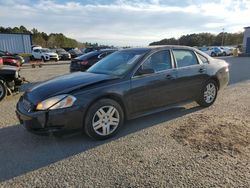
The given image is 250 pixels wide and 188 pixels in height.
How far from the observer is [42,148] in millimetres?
3684

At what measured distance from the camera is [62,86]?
12.9 feet

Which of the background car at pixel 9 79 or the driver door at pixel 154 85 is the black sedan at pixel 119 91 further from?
the background car at pixel 9 79

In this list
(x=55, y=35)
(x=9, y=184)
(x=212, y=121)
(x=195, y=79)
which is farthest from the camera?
(x=55, y=35)

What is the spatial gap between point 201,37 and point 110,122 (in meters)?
68.5

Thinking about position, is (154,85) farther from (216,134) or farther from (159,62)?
(216,134)

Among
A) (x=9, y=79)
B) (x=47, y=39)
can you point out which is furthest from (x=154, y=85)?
(x=47, y=39)

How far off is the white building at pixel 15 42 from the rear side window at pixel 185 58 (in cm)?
2865

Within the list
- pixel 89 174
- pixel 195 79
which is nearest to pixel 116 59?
pixel 195 79

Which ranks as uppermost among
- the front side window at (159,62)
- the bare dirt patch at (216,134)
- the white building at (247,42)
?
the white building at (247,42)

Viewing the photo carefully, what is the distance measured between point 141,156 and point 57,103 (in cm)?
147

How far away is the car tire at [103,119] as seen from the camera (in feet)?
12.5

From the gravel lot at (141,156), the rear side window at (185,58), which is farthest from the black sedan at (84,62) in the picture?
the rear side window at (185,58)

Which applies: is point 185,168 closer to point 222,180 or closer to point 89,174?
point 222,180

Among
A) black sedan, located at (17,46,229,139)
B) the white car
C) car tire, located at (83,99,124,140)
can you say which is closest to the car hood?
black sedan, located at (17,46,229,139)
